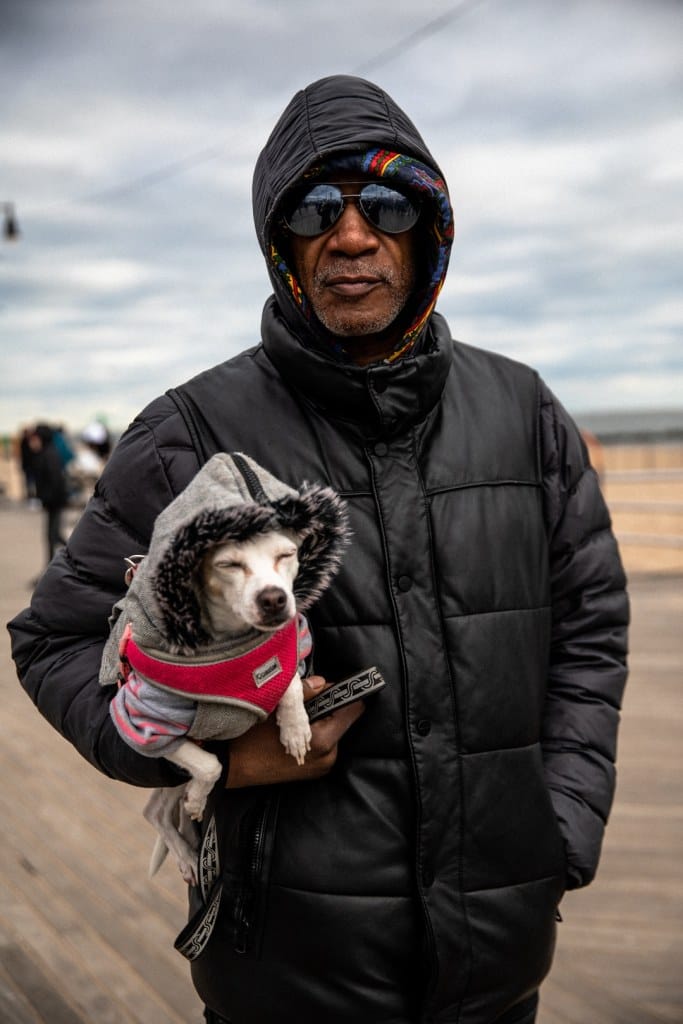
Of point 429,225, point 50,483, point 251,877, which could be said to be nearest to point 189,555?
point 251,877

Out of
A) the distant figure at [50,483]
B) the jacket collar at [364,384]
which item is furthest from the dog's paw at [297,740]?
the distant figure at [50,483]

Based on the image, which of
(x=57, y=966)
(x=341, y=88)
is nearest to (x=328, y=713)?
(x=341, y=88)

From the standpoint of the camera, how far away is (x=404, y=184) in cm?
204

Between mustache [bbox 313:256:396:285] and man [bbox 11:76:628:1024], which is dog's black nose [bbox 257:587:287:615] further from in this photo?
mustache [bbox 313:256:396:285]

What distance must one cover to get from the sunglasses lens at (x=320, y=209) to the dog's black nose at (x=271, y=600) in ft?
2.46

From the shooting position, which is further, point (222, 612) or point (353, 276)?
point (353, 276)

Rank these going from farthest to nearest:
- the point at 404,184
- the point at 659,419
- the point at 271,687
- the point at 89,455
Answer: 1. the point at 659,419
2. the point at 89,455
3. the point at 404,184
4. the point at 271,687

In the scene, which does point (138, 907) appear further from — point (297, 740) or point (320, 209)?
point (320, 209)

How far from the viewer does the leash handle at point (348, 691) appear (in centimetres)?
179

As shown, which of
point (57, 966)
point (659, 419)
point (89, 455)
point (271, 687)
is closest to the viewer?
point (271, 687)

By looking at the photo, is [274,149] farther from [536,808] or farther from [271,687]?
[536,808]

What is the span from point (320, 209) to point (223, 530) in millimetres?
727

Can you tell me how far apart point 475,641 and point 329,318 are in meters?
0.67

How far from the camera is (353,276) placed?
1.99 metres
